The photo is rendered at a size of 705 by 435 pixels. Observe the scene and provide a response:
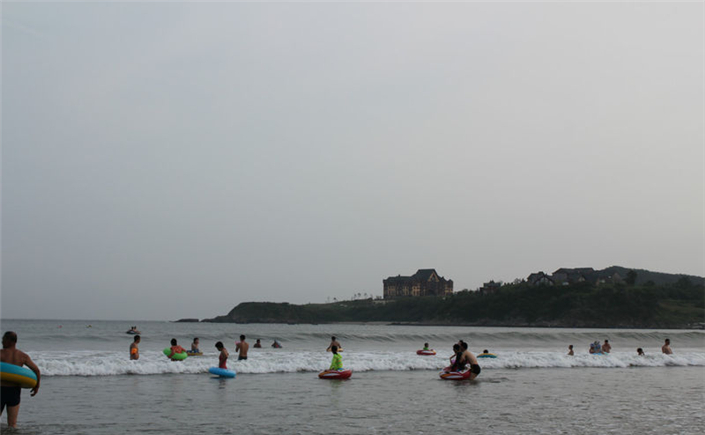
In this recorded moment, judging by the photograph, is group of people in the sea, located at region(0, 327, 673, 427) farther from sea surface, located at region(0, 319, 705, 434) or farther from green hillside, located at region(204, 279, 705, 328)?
green hillside, located at region(204, 279, 705, 328)

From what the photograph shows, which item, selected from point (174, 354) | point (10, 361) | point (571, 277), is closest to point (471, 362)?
point (174, 354)

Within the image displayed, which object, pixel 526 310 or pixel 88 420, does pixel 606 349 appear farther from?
pixel 526 310

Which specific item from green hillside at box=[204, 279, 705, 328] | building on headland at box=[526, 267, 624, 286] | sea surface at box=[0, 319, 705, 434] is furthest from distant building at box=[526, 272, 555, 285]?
sea surface at box=[0, 319, 705, 434]

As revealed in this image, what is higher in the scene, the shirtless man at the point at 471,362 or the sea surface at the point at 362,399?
the shirtless man at the point at 471,362

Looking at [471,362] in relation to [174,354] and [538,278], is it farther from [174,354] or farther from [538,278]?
[538,278]

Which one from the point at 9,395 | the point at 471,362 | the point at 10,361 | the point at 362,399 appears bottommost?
the point at 362,399

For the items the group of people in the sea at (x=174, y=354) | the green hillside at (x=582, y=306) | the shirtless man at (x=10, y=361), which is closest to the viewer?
the shirtless man at (x=10, y=361)

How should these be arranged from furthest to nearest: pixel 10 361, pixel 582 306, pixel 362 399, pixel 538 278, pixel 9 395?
1. pixel 538 278
2. pixel 582 306
3. pixel 362 399
4. pixel 9 395
5. pixel 10 361

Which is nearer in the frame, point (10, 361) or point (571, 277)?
point (10, 361)

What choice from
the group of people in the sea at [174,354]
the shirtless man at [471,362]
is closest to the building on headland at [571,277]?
the group of people in the sea at [174,354]

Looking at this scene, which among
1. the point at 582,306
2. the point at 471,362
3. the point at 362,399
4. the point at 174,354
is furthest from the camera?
the point at 582,306

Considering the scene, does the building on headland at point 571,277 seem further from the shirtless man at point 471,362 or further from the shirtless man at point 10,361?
the shirtless man at point 10,361

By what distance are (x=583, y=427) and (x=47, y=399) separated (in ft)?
47.0

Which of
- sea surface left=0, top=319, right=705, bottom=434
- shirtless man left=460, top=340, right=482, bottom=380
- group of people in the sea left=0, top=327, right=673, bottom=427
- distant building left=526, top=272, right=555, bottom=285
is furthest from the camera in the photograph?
distant building left=526, top=272, right=555, bottom=285
